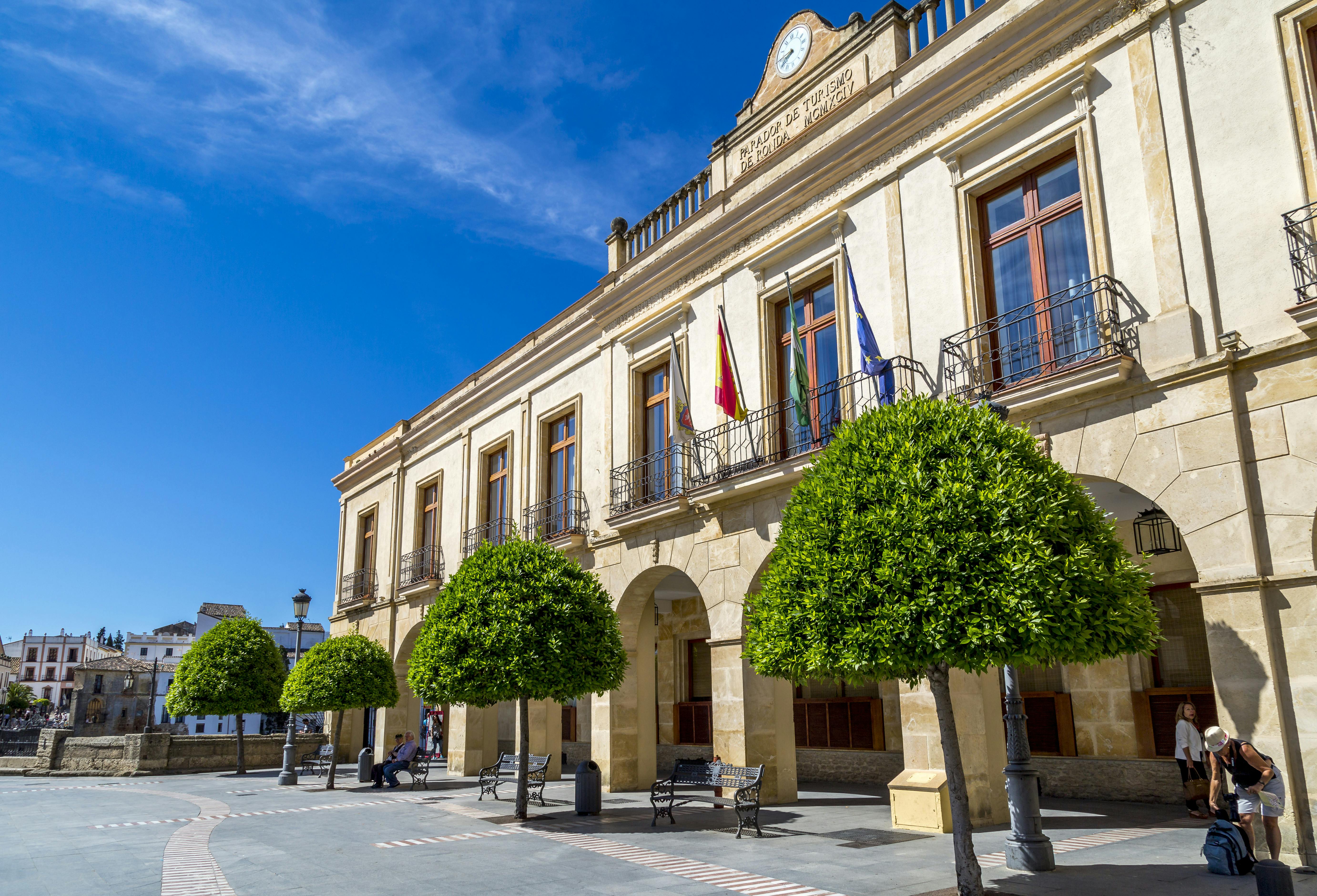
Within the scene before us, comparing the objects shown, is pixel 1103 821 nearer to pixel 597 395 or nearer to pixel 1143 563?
pixel 1143 563

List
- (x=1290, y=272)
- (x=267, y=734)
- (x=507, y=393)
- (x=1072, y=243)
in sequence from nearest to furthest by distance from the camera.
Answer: (x=1290, y=272) → (x=1072, y=243) → (x=507, y=393) → (x=267, y=734)

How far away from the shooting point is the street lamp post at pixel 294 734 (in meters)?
21.1

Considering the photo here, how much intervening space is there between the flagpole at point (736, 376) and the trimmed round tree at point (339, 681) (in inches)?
423

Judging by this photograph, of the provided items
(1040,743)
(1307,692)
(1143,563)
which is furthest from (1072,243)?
(1040,743)

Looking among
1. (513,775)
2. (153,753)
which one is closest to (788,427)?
(513,775)

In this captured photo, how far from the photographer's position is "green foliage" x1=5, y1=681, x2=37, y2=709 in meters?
93.3

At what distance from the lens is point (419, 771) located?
62.5 feet

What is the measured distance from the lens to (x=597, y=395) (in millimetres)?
19031


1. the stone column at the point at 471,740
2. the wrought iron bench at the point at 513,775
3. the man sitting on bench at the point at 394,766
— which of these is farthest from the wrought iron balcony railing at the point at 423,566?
the wrought iron bench at the point at 513,775

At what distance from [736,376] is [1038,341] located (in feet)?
17.6

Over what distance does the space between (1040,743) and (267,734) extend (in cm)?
2324

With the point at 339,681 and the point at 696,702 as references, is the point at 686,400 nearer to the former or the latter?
the point at 696,702

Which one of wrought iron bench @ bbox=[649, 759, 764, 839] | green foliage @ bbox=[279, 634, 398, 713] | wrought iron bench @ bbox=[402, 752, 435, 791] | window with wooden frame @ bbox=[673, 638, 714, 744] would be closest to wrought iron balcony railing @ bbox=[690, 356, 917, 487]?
wrought iron bench @ bbox=[649, 759, 764, 839]

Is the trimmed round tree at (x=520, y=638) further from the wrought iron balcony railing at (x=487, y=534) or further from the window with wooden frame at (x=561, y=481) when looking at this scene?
the wrought iron balcony railing at (x=487, y=534)
